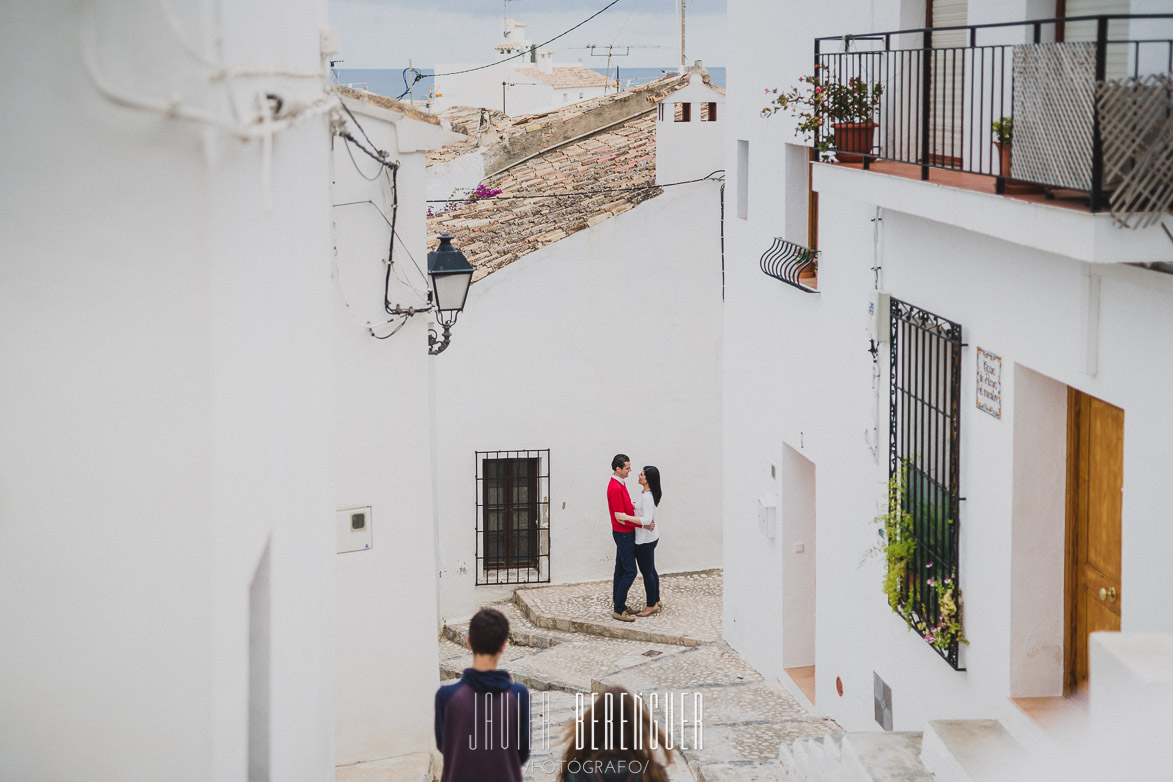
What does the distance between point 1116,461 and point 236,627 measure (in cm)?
419

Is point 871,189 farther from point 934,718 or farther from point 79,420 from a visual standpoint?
point 79,420

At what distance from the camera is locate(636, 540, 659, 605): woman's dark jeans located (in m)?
12.2

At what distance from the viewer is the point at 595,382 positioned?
45.7ft

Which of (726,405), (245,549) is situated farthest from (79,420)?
(726,405)

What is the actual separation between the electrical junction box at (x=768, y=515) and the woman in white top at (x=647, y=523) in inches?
60.7

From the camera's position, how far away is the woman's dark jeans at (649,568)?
12.2 m

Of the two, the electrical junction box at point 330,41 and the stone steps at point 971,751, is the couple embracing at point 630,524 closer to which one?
the stone steps at point 971,751

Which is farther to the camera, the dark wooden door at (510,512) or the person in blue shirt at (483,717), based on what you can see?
the dark wooden door at (510,512)

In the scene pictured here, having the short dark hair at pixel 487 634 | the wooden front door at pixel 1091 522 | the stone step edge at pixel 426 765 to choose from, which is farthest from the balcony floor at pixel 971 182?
the stone step edge at pixel 426 765

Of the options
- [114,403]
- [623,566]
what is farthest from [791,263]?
[114,403]

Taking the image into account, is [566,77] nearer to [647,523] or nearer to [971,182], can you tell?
[647,523]

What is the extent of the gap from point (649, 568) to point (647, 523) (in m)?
0.65

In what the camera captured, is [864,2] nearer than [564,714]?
Yes

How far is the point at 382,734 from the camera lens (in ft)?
26.8
